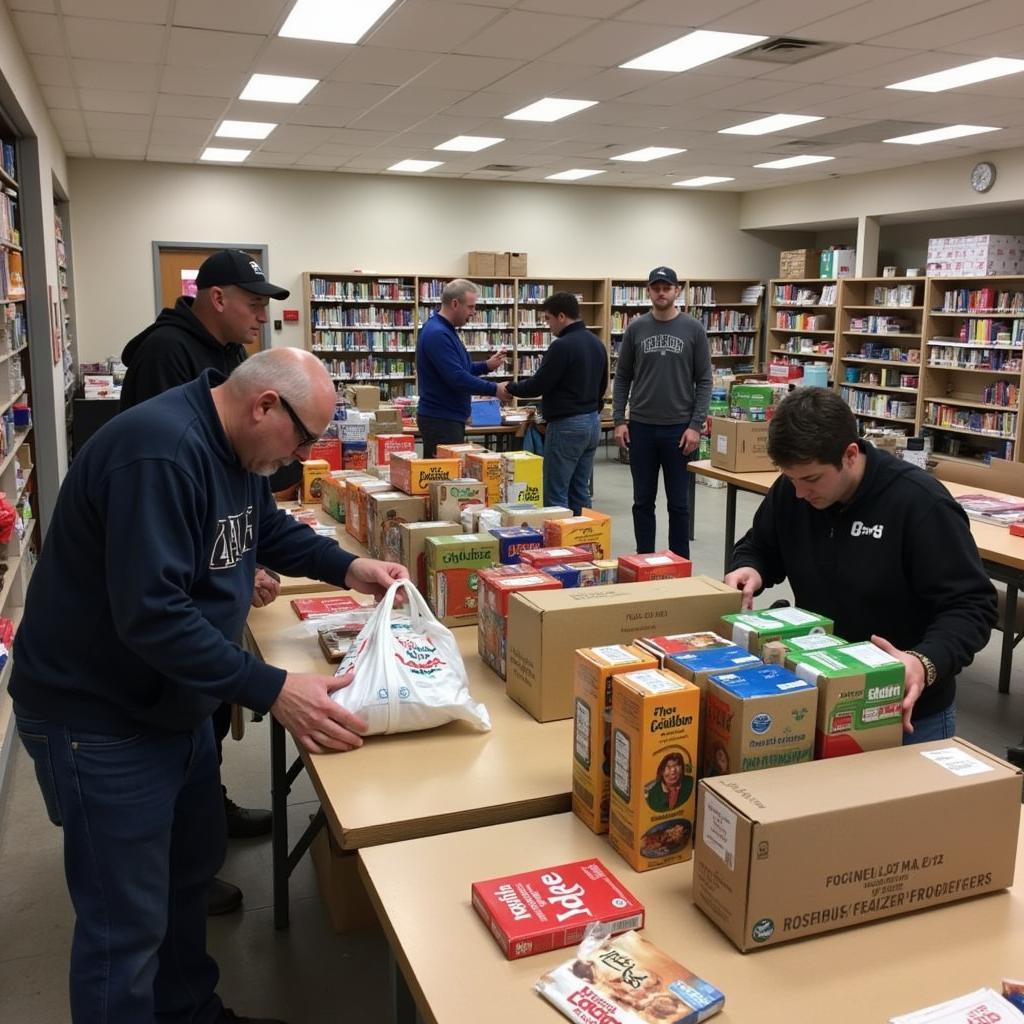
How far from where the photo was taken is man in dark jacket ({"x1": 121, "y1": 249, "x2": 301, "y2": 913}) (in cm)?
283

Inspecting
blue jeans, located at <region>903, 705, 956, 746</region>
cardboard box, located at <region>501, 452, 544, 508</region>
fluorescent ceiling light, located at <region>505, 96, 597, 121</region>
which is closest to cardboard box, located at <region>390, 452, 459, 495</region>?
cardboard box, located at <region>501, 452, 544, 508</region>

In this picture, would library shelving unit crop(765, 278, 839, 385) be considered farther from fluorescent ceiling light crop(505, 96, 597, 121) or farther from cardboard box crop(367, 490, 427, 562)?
cardboard box crop(367, 490, 427, 562)

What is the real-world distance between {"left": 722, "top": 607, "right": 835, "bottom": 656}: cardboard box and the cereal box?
0.81 m

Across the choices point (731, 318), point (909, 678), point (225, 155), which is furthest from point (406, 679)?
point (731, 318)

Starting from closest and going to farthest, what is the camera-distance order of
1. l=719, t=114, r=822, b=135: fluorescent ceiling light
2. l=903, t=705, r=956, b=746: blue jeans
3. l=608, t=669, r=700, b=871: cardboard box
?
l=608, t=669, r=700, b=871: cardboard box → l=903, t=705, r=956, b=746: blue jeans → l=719, t=114, r=822, b=135: fluorescent ceiling light

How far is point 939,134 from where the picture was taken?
837 centimetres

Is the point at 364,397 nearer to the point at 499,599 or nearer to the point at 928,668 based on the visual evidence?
the point at 499,599

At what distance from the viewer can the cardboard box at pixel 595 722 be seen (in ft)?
5.01

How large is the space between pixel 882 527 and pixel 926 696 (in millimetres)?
388

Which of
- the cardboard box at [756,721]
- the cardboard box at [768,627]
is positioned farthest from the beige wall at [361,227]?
the cardboard box at [756,721]

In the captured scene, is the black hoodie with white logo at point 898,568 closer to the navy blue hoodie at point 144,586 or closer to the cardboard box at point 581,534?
the cardboard box at point 581,534

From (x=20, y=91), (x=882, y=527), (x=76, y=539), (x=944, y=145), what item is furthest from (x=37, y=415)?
(x=944, y=145)

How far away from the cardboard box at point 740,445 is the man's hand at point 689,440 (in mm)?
246

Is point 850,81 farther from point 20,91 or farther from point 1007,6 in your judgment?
point 20,91
